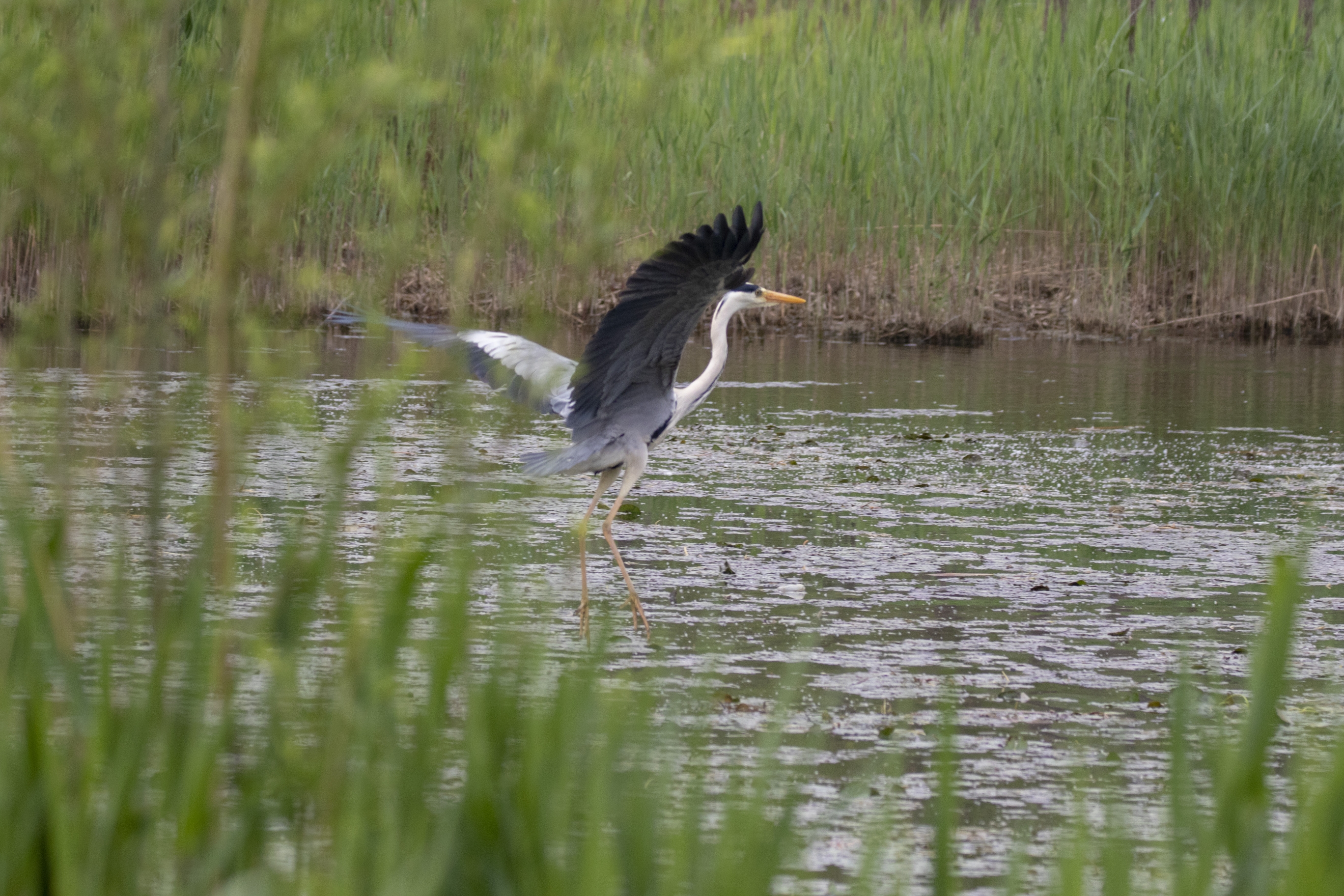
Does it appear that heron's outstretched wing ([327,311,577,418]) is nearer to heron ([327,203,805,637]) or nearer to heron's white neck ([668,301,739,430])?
heron ([327,203,805,637])

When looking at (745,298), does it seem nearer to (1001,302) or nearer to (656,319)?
(656,319)

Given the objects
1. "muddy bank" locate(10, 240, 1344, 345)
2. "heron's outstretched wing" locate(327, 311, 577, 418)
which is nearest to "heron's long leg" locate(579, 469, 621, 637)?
"heron's outstretched wing" locate(327, 311, 577, 418)

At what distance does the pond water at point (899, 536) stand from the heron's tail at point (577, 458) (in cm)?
33

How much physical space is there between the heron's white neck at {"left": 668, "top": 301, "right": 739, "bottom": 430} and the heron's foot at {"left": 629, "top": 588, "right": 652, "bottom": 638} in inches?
26.7

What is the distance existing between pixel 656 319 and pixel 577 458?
0.65 meters

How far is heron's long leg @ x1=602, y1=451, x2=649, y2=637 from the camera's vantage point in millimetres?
5469

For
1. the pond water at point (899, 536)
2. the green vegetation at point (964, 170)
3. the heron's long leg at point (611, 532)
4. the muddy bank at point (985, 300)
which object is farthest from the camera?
the muddy bank at point (985, 300)

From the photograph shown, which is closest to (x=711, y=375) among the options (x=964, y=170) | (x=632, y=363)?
(x=632, y=363)

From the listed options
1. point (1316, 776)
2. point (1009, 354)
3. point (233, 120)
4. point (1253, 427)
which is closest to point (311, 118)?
point (233, 120)

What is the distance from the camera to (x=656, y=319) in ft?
18.4

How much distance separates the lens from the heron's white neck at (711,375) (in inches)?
242

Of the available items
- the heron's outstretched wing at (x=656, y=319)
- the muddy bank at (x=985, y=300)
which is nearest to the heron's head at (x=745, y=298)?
the heron's outstretched wing at (x=656, y=319)

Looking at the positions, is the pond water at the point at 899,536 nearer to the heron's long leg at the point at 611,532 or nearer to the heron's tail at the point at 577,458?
the heron's long leg at the point at 611,532

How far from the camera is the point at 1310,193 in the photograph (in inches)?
526
